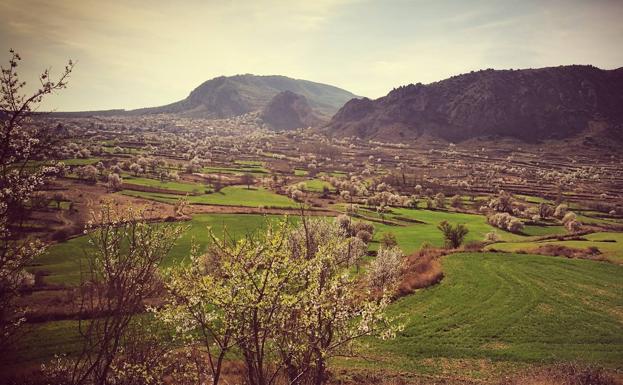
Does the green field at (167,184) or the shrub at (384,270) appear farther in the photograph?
the green field at (167,184)

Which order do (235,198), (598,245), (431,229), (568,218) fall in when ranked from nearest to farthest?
(598,245)
(431,229)
(568,218)
(235,198)

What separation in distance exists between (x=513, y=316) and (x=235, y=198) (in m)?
92.7

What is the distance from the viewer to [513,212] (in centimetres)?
11744

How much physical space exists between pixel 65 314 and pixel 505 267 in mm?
61987

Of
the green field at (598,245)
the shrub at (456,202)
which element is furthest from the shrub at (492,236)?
the shrub at (456,202)

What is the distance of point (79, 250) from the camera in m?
68.9

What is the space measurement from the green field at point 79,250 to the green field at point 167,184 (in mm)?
31928

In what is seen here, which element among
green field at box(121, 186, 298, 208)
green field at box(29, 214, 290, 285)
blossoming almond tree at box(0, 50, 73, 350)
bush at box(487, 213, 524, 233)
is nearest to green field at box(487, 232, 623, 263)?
bush at box(487, 213, 524, 233)

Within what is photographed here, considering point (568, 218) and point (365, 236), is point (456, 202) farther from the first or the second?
point (365, 236)

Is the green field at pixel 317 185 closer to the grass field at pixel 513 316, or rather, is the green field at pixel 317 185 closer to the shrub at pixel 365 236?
the shrub at pixel 365 236

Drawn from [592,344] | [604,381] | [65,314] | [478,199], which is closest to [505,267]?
[592,344]

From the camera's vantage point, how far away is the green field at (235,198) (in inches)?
4284

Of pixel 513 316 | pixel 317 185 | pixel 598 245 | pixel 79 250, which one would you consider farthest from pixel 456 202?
pixel 79 250

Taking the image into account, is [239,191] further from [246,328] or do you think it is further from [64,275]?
[246,328]
